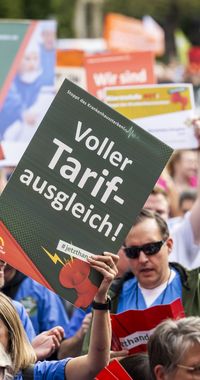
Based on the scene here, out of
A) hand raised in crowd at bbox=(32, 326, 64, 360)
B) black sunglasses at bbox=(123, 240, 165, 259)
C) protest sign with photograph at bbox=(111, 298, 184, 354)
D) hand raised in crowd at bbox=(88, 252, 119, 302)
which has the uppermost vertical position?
black sunglasses at bbox=(123, 240, 165, 259)

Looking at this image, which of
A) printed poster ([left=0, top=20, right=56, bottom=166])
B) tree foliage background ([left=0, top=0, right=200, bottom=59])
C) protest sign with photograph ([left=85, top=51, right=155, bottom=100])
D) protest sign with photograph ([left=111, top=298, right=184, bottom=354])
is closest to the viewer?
protest sign with photograph ([left=111, top=298, right=184, bottom=354])

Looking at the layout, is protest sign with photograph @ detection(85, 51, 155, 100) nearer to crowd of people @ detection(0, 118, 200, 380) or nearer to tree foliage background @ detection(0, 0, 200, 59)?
crowd of people @ detection(0, 118, 200, 380)

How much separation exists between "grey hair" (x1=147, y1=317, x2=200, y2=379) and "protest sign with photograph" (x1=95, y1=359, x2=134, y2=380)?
11 centimetres

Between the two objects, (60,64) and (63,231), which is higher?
(60,64)

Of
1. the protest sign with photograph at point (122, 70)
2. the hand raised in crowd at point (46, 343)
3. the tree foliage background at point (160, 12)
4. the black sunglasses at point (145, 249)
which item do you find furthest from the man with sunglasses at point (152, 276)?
the tree foliage background at point (160, 12)

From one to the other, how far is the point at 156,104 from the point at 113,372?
3.17 m

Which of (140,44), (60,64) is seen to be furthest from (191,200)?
(140,44)

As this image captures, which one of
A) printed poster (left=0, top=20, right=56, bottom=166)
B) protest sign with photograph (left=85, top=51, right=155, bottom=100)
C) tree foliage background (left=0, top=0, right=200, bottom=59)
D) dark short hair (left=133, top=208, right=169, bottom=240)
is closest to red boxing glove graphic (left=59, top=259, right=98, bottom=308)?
dark short hair (left=133, top=208, right=169, bottom=240)

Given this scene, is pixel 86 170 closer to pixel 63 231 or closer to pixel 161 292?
pixel 63 231

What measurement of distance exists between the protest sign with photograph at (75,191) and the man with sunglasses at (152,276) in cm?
99

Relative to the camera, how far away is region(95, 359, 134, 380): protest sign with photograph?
180 inches

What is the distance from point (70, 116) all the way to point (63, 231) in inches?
16.8

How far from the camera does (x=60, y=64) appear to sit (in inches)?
506

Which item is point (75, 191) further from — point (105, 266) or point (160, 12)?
point (160, 12)
